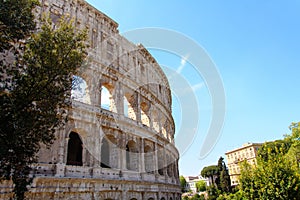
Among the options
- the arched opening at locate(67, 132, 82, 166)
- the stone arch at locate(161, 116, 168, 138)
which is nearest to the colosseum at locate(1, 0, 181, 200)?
the arched opening at locate(67, 132, 82, 166)

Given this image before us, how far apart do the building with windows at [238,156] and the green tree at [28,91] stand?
5165 cm

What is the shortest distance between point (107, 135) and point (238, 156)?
54892 mm

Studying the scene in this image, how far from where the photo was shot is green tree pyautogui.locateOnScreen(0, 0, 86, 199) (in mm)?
6219

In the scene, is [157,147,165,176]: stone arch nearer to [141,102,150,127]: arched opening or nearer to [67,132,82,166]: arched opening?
[141,102,150,127]: arched opening

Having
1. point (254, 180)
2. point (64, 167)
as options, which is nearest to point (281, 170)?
point (254, 180)

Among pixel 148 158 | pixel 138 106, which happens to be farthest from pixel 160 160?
pixel 138 106

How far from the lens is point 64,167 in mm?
9445

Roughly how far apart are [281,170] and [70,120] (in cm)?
1017

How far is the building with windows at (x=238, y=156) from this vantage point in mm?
54053

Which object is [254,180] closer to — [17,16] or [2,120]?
[2,120]

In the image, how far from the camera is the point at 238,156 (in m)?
59.4

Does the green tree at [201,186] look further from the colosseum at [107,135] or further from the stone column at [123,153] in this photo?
the stone column at [123,153]

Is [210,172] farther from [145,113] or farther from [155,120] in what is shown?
[145,113]

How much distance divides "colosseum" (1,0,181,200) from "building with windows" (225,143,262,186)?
138 feet
